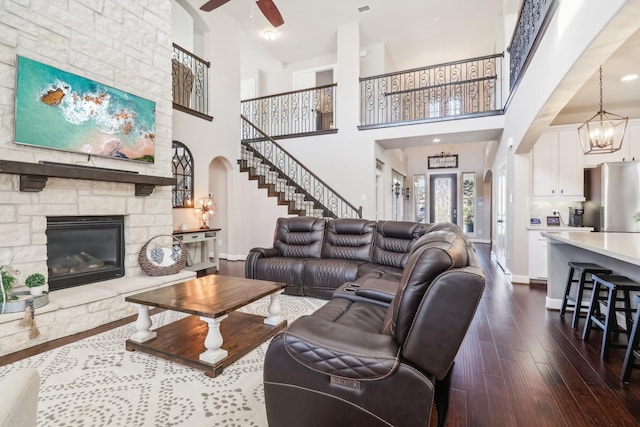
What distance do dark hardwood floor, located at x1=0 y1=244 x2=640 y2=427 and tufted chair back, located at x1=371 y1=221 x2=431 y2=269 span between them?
3.48 ft

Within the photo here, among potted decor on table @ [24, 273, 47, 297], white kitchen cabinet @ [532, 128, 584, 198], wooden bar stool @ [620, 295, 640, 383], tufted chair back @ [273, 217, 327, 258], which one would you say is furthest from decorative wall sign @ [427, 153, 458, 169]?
potted decor on table @ [24, 273, 47, 297]

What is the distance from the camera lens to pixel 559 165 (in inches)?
196

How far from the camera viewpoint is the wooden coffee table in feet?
6.86

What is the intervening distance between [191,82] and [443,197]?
881 centimetres

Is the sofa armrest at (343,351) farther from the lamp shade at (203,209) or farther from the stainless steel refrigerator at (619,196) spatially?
the stainless steel refrigerator at (619,196)

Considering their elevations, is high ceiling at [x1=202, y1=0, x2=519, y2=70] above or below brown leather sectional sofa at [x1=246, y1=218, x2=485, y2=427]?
above

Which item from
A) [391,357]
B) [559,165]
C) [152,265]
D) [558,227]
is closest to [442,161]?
[559,165]

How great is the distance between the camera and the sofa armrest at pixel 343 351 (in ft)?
3.93

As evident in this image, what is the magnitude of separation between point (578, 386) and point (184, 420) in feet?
8.01

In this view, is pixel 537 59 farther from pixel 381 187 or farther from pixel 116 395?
pixel 116 395

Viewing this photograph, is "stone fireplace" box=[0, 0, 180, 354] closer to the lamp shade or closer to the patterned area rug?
the patterned area rug

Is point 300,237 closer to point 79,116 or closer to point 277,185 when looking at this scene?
point 79,116

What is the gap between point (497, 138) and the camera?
254 inches

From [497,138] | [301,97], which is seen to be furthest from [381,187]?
[301,97]
